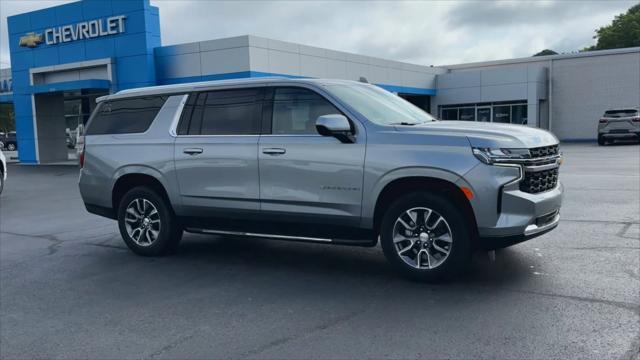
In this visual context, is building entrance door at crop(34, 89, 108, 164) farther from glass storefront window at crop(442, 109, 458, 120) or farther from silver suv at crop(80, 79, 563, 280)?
silver suv at crop(80, 79, 563, 280)

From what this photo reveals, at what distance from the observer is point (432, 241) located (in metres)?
5.30

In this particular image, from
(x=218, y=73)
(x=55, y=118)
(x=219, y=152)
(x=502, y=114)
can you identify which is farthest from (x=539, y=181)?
(x=502, y=114)

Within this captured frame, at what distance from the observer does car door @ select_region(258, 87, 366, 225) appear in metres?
5.53

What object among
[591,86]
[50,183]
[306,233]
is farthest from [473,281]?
[591,86]

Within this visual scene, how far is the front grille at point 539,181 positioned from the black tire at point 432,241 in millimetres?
615

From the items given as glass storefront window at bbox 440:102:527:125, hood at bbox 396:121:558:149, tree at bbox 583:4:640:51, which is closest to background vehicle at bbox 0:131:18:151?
glass storefront window at bbox 440:102:527:125

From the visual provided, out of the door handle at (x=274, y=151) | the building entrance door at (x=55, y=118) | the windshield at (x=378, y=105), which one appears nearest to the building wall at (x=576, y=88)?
the building entrance door at (x=55, y=118)

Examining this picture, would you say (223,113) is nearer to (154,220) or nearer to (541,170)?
(154,220)

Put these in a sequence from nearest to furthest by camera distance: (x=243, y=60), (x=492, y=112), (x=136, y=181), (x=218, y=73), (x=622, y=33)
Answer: (x=136, y=181) < (x=243, y=60) < (x=218, y=73) < (x=492, y=112) < (x=622, y=33)

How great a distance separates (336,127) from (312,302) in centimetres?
162

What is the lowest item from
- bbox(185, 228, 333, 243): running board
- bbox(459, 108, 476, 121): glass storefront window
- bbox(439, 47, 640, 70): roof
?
bbox(185, 228, 333, 243): running board

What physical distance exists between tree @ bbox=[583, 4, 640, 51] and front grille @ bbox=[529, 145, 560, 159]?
53.6m

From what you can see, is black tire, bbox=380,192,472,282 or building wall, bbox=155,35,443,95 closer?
black tire, bbox=380,192,472,282

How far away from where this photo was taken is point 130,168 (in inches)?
271
